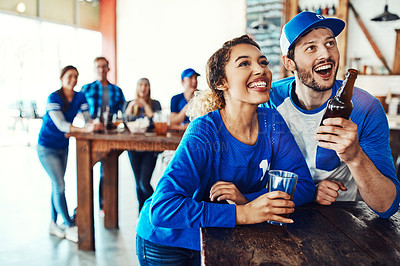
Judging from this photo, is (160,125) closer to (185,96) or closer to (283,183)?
(185,96)

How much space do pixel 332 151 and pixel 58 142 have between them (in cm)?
212

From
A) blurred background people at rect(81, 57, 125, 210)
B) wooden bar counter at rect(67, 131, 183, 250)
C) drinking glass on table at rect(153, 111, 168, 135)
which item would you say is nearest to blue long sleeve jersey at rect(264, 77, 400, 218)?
wooden bar counter at rect(67, 131, 183, 250)

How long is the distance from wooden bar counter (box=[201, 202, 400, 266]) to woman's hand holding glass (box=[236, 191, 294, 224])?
22 millimetres

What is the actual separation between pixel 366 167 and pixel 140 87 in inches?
102

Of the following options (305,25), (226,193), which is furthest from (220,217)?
(305,25)

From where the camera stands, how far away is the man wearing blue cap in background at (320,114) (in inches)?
39.2

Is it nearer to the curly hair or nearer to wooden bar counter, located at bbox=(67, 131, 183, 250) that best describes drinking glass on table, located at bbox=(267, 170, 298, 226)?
the curly hair

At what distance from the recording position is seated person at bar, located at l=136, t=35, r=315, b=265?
35.8 inches

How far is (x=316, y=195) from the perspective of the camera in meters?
1.12

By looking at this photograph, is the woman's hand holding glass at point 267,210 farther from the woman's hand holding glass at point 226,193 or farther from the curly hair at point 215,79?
the curly hair at point 215,79

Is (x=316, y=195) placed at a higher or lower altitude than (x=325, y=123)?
lower

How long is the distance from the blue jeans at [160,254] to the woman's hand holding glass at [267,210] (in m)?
0.33

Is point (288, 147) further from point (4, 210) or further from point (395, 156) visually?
point (4, 210)

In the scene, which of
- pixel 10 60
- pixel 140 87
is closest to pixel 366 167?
pixel 140 87
